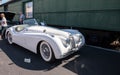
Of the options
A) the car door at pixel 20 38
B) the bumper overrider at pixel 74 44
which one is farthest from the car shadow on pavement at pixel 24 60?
the bumper overrider at pixel 74 44

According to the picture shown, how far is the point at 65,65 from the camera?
4.13 m

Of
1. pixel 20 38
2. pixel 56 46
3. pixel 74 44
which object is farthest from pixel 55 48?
pixel 20 38

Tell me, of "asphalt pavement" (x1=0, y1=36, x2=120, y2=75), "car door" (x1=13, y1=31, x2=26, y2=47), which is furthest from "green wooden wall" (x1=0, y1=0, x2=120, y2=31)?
"car door" (x1=13, y1=31, x2=26, y2=47)

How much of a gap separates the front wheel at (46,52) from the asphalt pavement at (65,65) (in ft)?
0.49

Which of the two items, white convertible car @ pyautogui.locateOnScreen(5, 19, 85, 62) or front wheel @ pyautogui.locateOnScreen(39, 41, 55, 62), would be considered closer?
white convertible car @ pyautogui.locateOnScreen(5, 19, 85, 62)

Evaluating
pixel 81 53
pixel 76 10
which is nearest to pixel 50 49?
pixel 81 53

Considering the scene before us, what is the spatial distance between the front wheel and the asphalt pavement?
0.49 feet

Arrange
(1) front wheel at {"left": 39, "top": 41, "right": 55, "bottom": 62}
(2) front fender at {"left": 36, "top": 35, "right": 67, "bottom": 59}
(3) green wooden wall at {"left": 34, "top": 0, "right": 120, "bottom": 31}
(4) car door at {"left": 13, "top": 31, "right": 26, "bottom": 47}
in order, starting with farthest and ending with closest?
(3) green wooden wall at {"left": 34, "top": 0, "right": 120, "bottom": 31}
(4) car door at {"left": 13, "top": 31, "right": 26, "bottom": 47}
(1) front wheel at {"left": 39, "top": 41, "right": 55, "bottom": 62}
(2) front fender at {"left": 36, "top": 35, "right": 67, "bottom": 59}

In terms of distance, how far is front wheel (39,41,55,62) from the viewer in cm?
414

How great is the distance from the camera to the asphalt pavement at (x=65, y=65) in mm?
3703

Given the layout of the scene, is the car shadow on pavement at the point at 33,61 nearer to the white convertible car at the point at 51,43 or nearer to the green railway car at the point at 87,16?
the white convertible car at the point at 51,43

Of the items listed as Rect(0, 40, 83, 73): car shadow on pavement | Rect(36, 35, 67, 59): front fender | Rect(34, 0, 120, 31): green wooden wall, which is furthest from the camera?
Rect(34, 0, 120, 31): green wooden wall

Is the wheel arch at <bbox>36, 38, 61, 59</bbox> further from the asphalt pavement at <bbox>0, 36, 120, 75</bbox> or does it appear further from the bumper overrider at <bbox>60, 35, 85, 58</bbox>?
the asphalt pavement at <bbox>0, 36, 120, 75</bbox>

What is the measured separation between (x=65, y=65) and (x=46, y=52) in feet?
2.31
